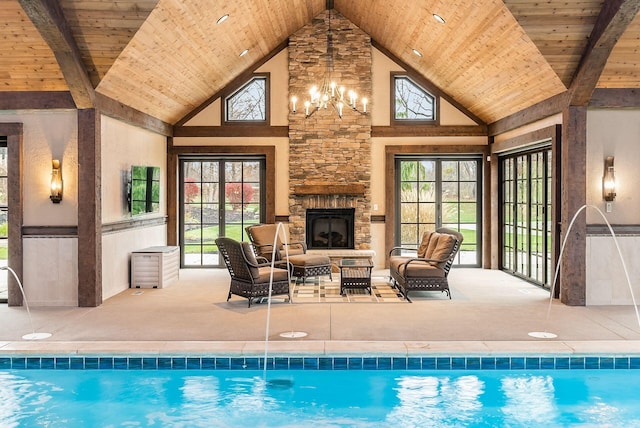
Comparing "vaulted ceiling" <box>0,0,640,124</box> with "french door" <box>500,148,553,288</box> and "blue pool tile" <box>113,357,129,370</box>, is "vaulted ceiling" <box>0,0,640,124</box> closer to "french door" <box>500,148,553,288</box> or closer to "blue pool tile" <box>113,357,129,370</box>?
"french door" <box>500,148,553,288</box>

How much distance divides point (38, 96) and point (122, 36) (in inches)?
59.9

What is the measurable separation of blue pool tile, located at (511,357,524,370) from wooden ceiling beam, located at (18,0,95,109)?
5.52 meters

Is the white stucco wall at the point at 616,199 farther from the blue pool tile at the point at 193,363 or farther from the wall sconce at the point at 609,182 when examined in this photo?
the blue pool tile at the point at 193,363

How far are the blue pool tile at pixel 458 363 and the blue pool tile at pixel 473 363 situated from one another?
0.11 feet

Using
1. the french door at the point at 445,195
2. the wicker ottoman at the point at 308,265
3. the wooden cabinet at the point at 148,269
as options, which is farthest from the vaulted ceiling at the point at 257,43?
the wicker ottoman at the point at 308,265

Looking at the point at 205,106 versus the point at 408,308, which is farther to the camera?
the point at 205,106

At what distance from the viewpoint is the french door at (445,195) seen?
12.1 m

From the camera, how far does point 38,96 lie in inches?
303

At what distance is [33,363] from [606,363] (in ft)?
16.2

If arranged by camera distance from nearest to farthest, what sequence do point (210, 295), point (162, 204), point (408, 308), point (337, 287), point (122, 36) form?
point (122, 36)
point (408, 308)
point (210, 295)
point (337, 287)
point (162, 204)

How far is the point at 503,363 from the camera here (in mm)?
5387

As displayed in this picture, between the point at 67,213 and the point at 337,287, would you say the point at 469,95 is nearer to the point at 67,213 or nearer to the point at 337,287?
the point at 337,287

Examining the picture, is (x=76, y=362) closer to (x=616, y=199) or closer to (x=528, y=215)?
(x=616, y=199)

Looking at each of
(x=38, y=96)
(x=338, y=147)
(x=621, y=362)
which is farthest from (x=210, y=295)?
(x=621, y=362)
